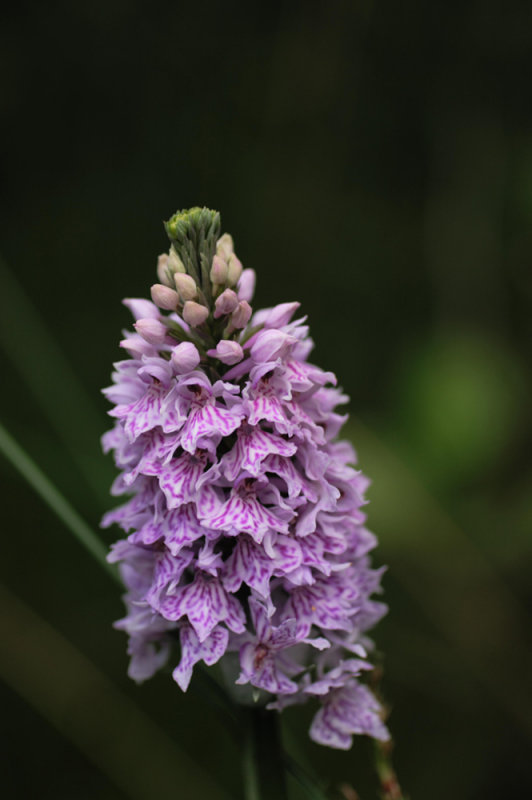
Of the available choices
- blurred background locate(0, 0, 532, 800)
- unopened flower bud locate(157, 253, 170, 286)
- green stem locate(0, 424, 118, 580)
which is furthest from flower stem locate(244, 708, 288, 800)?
blurred background locate(0, 0, 532, 800)

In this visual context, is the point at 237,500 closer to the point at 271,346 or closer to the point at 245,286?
the point at 271,346

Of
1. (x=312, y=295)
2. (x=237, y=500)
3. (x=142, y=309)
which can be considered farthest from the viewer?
(x=312, y=295)

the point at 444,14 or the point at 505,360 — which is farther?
the point at 444,14

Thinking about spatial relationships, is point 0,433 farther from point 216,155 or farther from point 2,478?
point 216,155

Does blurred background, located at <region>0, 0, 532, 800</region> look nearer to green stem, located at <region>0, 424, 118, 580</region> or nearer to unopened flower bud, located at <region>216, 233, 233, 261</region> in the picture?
green stem, located at <region>0, 424, 118, 580</region>

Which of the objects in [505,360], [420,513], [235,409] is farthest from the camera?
[505,360]

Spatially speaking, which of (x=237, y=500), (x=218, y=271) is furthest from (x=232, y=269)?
(x=237, y=500)

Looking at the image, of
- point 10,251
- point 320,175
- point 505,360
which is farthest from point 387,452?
point 10,251
